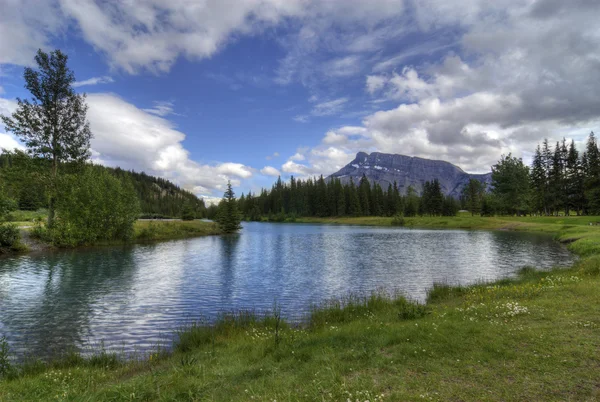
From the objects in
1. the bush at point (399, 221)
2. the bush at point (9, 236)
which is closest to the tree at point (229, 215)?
the bush at point (9, 236)

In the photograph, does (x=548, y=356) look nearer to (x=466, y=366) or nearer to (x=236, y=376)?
(x=466, y=366)

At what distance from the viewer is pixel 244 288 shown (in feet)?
78.9

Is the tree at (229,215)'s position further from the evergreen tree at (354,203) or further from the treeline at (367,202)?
the evergreen tree at (354,203)

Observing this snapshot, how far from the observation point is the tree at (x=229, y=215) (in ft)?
294

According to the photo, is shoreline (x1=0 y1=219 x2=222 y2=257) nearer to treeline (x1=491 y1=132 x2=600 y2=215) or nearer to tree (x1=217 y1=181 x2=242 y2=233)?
tree (x1=217 y1=181 x2=242 y2=233)

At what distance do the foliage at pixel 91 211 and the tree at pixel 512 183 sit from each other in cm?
11827

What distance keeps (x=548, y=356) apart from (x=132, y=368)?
1217 cm

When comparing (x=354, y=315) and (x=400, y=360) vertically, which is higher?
(x=400, y=360)

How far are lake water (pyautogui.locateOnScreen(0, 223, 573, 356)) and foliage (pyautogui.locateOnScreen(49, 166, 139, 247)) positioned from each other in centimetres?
460

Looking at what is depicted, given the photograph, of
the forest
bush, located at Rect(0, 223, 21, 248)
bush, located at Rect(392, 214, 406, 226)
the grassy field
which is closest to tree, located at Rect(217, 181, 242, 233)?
the forest

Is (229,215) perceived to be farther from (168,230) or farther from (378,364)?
(378,364)

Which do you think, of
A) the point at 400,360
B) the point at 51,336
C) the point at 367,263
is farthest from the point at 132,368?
the point at 367,263

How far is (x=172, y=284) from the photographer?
81.6 feet

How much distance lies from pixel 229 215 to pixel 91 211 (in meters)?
43.7
